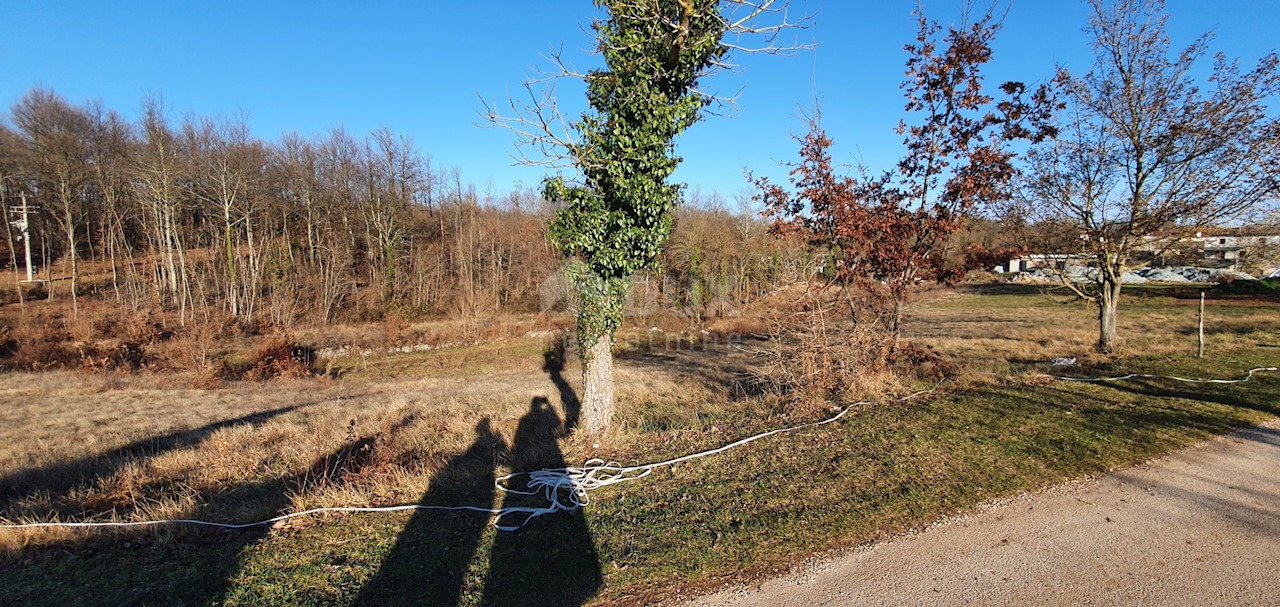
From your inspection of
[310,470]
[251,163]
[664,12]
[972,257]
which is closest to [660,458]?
[310,470]

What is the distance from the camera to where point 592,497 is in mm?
4902

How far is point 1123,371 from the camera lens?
29.7 ft

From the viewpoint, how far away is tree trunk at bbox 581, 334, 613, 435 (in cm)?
714

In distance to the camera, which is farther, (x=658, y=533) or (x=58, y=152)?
(x=58, y=152)

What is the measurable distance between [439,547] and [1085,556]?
4.35m

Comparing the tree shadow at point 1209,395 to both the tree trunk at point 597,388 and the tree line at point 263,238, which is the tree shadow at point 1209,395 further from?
the tree line at point 263,238

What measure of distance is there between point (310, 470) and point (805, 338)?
659 cm

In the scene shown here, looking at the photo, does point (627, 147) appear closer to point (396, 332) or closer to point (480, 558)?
point (480, 558)

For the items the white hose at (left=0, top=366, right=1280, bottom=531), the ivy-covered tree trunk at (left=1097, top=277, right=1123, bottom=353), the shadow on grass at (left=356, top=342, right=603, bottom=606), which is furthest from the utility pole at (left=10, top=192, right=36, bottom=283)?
the ivy-covered tree trunk at (left=1097, top=277, right=1123, bottom=353)

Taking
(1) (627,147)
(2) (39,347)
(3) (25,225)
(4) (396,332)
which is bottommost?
(4) (396,332)

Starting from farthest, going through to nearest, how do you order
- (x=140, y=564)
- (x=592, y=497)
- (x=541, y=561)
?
(x=592, y=497)
(x=140, y=564)
(x=541, y=561)

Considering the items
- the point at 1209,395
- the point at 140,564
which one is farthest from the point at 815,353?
the point at 140,564

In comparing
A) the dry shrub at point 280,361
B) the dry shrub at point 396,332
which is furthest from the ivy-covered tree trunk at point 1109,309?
the dry shrub at point 396,332

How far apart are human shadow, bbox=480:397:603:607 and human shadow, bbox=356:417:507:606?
189mm
